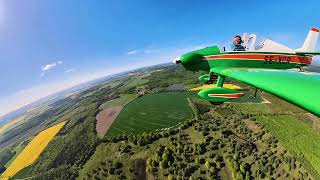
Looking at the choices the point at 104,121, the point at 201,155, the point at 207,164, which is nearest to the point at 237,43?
the point at 207,164

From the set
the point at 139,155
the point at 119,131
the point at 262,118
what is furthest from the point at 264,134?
the point at 119,131

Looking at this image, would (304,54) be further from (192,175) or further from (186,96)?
(186,96)

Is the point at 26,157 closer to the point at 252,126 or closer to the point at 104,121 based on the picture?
the point at 104,121

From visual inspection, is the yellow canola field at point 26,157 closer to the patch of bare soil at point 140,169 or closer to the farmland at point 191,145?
the farmland at point 191,145

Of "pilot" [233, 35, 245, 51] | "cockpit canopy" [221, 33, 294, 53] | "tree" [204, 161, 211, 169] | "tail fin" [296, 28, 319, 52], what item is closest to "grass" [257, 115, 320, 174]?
"tree" [204, 161, 211, 169]

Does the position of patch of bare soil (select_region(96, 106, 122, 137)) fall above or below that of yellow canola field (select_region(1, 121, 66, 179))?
above

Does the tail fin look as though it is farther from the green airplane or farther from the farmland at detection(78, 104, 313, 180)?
the farmland at detection(78, 104, 313, 180)
